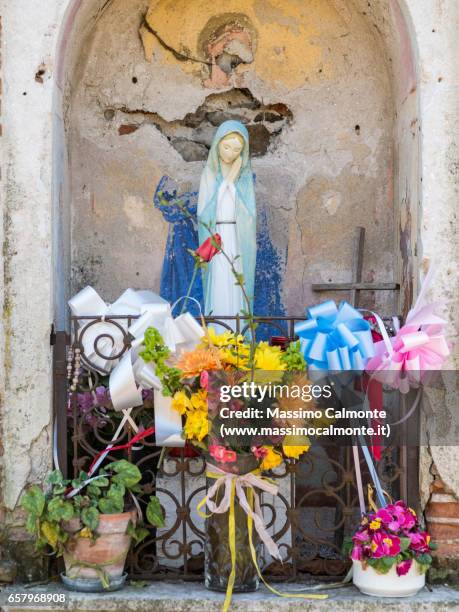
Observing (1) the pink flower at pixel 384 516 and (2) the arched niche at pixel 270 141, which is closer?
(1) the pink flower at pixel 384 516

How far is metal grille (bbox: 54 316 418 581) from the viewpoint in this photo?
201 inches

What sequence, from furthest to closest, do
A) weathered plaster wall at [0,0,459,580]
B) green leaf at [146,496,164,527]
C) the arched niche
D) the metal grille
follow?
the arched niche → weathered plaster wall at [0,0,459,580] → the metal grille → green leaf at [146,496,164,527]

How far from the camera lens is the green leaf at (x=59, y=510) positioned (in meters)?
4.80

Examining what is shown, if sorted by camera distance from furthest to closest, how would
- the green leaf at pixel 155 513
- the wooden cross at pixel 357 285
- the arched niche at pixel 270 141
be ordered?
→ 1. the arched niche at pixel 270 141
2. the wooden cross at pixel 357 285
3. the green leaf at pixel 155 513

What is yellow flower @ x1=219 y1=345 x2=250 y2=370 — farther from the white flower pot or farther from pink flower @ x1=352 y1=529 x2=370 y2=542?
the white flower pot

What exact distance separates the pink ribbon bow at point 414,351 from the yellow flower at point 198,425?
0.90 meters

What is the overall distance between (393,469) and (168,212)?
199 cm

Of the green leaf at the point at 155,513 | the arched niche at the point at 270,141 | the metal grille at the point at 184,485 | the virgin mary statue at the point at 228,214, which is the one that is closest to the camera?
the green leaf at the point at 155,513

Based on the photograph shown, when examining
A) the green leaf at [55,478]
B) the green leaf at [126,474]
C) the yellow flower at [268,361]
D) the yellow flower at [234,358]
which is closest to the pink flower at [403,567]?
the yellow flower at [268,361]

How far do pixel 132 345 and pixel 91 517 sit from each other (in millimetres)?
889

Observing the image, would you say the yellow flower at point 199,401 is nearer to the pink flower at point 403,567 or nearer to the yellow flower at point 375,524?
the yellow flower at point 375,524

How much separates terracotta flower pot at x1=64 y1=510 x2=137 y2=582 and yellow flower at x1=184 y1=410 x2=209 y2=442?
497mm

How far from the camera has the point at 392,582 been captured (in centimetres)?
480

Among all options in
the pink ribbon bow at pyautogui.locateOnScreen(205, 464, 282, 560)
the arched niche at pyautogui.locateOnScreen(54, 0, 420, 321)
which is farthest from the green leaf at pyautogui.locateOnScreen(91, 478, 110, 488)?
the arched niche at pyautogui.locateOnScreen(54, 0, 420, 321)
